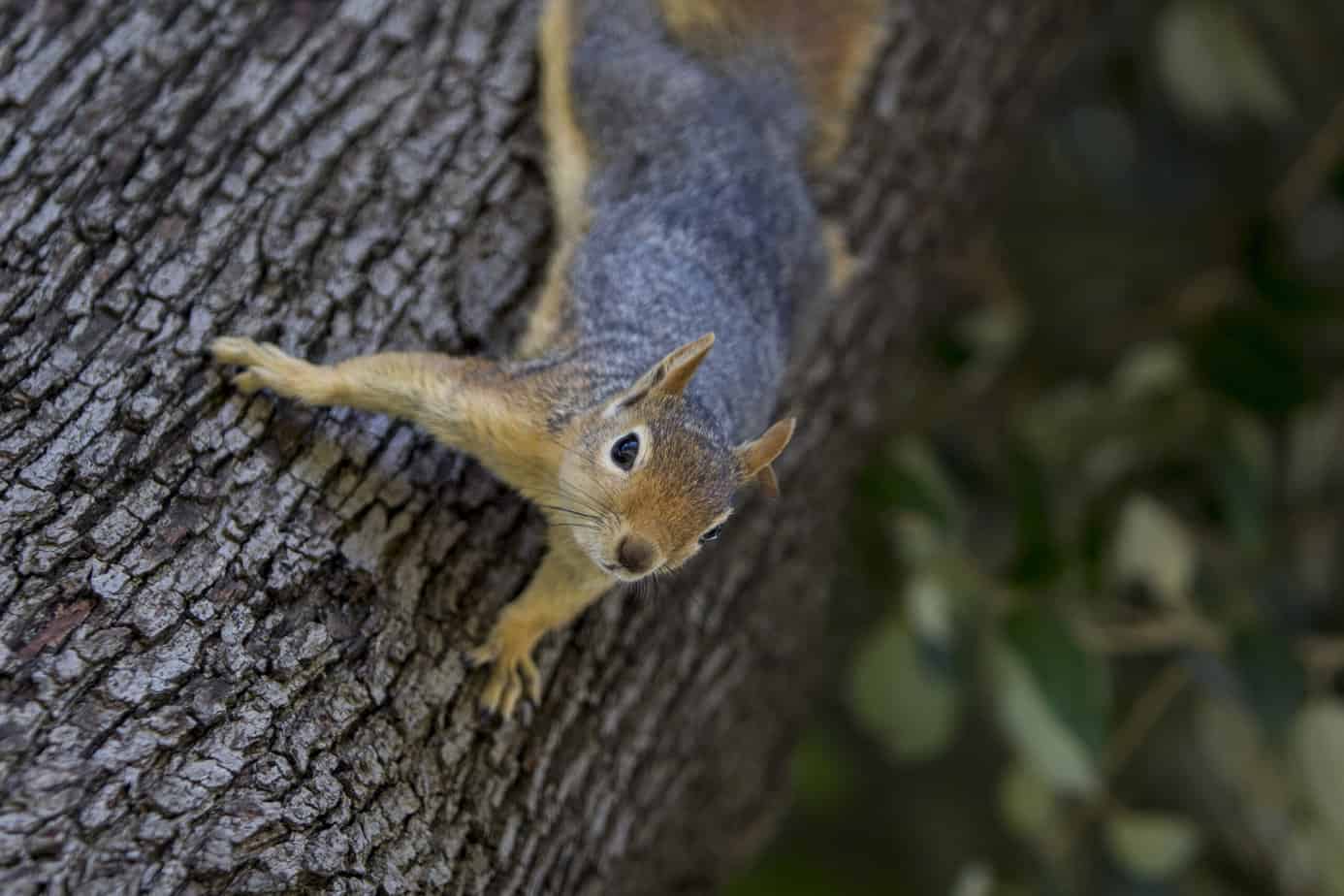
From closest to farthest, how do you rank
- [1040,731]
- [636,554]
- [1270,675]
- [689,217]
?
[636,554] → [689,217] → [1040,731] → [1270,675]

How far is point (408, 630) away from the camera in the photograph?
1711mm

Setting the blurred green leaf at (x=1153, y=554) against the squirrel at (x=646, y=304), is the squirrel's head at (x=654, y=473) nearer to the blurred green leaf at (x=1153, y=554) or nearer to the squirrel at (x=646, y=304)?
the squirrel at (x=646, y=304)

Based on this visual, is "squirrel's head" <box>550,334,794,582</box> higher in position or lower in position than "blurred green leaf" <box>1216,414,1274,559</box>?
higher

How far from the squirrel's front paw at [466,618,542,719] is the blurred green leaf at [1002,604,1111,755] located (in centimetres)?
102

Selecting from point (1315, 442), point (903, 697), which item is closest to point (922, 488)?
point (903, 697)

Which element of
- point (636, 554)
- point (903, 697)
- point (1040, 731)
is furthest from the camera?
point (903, 697)

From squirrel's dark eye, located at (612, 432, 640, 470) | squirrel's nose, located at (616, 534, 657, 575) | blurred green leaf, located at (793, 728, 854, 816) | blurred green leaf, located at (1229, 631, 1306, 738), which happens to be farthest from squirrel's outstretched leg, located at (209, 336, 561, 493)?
blurred green leaf, located at (1229, 631, 1306, 738)

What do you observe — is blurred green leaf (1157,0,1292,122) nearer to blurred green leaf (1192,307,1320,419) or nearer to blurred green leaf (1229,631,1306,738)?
blurred green leaf (1192,307,1320,419)

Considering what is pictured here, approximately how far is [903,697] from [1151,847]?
578 millimetres

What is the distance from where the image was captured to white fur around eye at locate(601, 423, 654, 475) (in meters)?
1.65

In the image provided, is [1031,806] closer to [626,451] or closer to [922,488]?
[922,488]

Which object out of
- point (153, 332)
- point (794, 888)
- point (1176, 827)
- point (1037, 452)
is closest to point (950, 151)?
point (1037, 452)

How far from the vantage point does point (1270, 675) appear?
7.89 ft

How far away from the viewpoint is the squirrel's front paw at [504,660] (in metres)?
1.77
